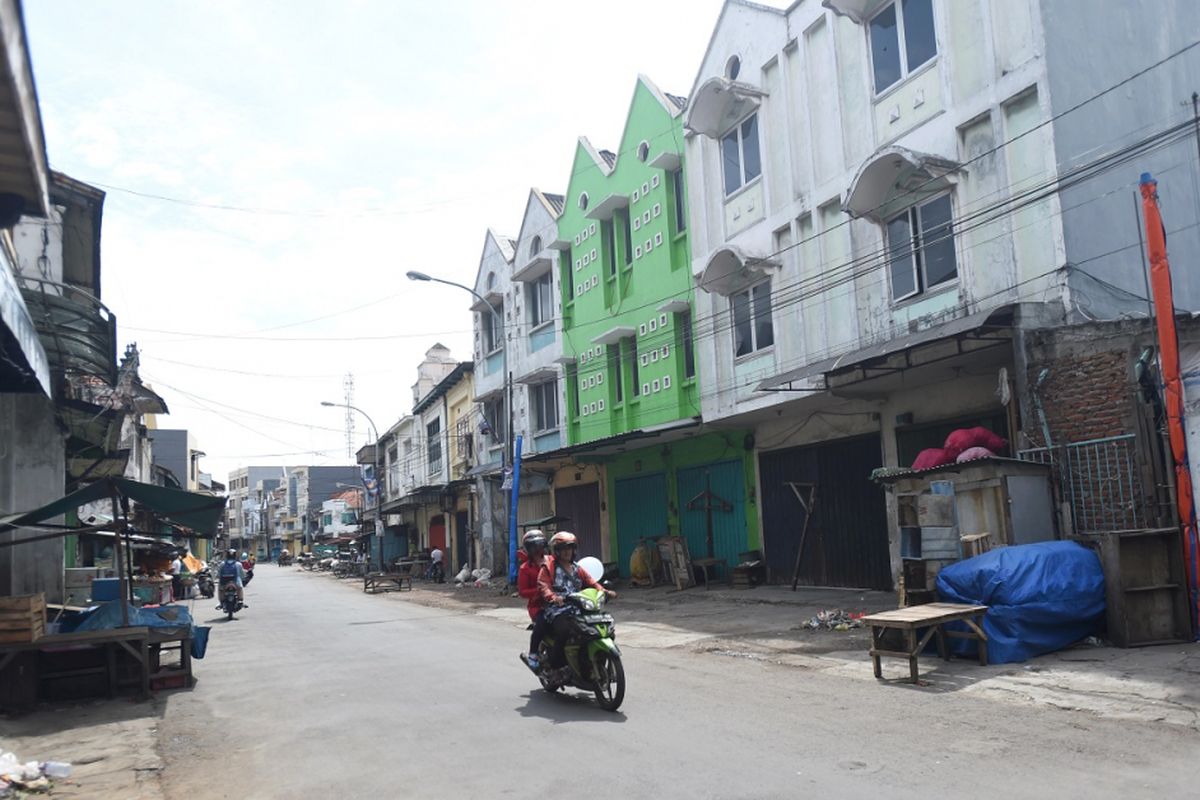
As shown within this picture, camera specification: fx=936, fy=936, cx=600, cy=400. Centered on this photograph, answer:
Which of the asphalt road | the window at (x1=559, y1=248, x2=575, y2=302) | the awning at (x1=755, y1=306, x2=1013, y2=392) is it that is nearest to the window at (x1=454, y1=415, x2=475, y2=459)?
the window at (x1=559, y1=248, x2=575, y2=302)

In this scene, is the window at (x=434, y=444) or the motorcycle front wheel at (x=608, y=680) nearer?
the motorcycle front wheel at (x=608, y=680)

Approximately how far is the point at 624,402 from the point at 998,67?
1409 centimetres

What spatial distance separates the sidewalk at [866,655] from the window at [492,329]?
15878mm

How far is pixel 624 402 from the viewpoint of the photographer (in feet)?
84.1

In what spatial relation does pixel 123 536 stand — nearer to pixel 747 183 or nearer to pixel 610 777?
pixel 610 777

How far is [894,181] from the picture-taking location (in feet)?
49.5

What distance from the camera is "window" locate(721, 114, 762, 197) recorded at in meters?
19.5

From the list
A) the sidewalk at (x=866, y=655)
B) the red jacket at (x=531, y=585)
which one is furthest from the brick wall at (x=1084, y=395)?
the red jacket at (x=531, y=585)

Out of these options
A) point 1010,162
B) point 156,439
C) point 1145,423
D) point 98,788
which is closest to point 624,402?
point 1010,162

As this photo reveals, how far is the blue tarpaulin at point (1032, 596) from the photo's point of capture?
9648 mm

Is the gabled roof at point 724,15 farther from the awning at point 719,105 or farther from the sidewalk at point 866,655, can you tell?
the sidewalk at point 866,655

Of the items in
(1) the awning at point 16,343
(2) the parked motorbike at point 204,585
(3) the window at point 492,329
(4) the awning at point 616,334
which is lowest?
(2) the parked motorbike at point 204,585

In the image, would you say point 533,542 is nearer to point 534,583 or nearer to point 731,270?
point 534,583

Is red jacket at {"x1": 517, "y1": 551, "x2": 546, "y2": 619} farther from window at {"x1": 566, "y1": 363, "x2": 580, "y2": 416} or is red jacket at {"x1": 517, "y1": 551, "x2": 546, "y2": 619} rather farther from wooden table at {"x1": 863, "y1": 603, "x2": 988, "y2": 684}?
window at {"x1": 566, "y1": 363, "x2": 580, "y2": 416}
